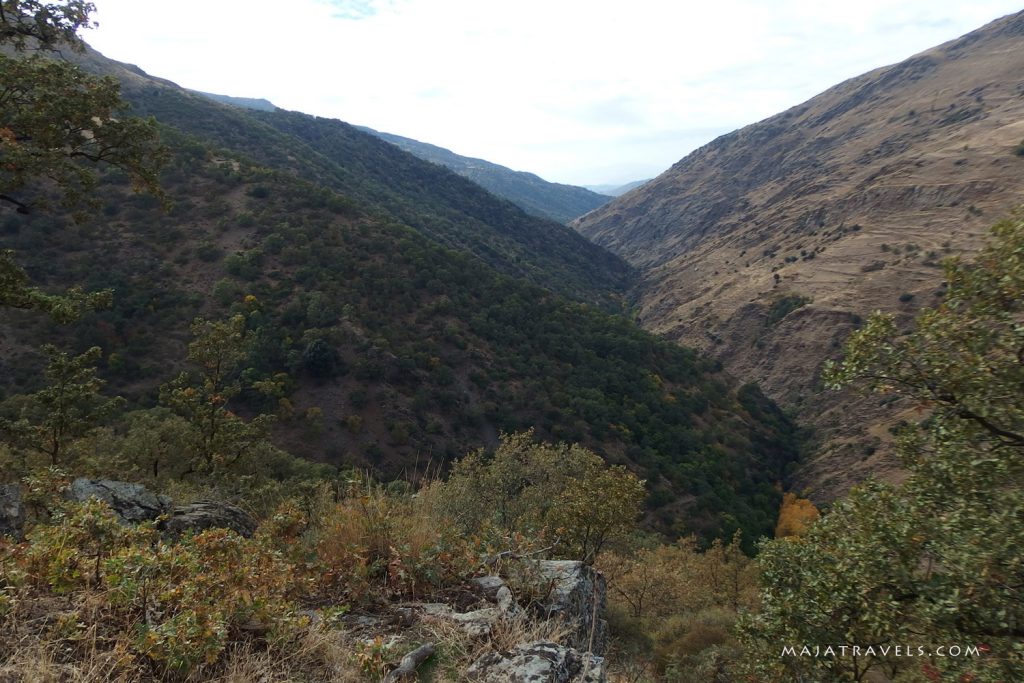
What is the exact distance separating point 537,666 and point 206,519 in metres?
6.56

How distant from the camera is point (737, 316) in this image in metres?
92.1

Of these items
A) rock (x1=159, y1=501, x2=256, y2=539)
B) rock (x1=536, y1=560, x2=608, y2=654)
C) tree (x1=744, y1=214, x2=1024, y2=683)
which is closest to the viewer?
rock (x1=536, y1=560, x2=608, y2=654)

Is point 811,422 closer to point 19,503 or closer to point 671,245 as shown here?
point 19,503

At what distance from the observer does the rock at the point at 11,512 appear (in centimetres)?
570

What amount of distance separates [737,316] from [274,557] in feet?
321

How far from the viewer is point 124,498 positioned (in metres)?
8.19

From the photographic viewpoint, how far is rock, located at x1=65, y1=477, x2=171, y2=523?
7703 mm

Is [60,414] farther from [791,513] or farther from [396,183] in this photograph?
[396,183]

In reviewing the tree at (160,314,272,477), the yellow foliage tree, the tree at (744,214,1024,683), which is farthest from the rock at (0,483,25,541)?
the yellow foliage tree

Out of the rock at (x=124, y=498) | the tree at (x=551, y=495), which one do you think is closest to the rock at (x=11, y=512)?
the rock at (x=124, y=498)

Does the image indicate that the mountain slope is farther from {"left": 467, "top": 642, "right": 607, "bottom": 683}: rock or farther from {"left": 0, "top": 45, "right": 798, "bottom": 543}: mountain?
{"left": 467, "top": 642, "right": 607, "bottom": 683}: rock

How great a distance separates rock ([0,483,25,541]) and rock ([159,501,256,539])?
1.90 meters

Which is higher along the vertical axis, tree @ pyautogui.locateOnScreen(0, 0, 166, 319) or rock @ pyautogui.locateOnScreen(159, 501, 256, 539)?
tree @ pyautogui.locateOnScreen(0, 0, 166, 319)

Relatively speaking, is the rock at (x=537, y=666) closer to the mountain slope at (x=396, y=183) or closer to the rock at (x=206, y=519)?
the rock at (x=206, y=519)
